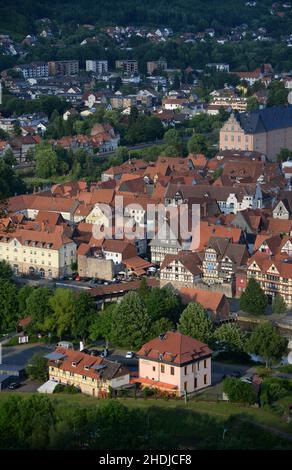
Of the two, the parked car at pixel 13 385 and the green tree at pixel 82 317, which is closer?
the parked car at pixel 13 385

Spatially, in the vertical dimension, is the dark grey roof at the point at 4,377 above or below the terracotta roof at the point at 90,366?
below

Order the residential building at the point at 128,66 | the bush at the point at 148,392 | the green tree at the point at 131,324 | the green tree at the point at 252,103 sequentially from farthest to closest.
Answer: the residential building at the point at 128,66, the green tree at the point at 252,103, the green tree at the point at 131,324, the bush at the point at 148,392

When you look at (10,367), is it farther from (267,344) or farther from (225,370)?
(267,344)

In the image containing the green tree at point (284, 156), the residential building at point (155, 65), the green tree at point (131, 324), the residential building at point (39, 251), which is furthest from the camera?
the residential building at point (155, 65)

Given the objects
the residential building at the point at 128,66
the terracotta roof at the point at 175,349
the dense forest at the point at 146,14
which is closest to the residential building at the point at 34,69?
the residential building at the point at 128,66

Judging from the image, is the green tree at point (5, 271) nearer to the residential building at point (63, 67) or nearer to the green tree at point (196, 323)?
the green tree at point (196, 323)
